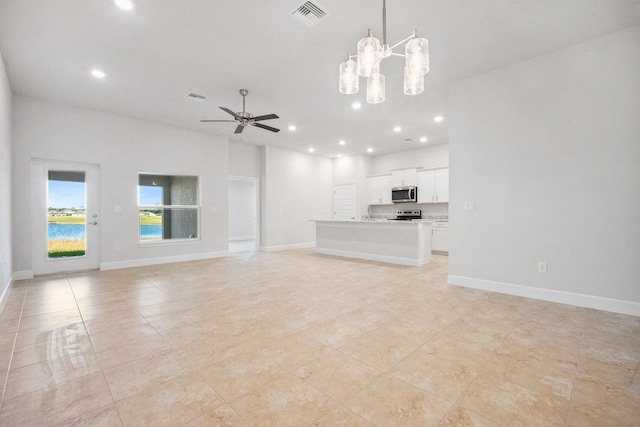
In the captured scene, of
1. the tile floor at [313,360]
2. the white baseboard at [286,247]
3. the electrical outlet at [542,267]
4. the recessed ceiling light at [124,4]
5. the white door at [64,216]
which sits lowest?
the tile floor at [313,360]

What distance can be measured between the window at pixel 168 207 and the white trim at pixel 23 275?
175 cm

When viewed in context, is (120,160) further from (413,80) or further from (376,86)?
(413,80)

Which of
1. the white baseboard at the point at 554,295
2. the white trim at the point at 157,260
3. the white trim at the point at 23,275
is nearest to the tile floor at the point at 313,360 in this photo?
the white baseboard at the point at 554,295

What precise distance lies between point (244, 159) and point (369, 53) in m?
6.55

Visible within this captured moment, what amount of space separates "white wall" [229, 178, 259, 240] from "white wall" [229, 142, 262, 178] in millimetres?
2940

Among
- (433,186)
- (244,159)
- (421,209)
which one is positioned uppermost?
(244,159)

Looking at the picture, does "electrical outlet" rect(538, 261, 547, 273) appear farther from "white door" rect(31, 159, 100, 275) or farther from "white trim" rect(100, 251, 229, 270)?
"white door" rect(31, 159, 100, 275)

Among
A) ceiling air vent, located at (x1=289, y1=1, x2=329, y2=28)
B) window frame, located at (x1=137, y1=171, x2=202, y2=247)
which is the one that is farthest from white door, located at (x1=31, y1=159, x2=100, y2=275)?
ceiling air vent, located at (x1=289, y1=1, x2=329, y2=28)

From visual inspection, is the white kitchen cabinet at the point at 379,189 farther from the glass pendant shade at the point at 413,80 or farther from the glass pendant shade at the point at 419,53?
the glass pendant shade at the point at 419,53

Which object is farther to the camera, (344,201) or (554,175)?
(344,201)

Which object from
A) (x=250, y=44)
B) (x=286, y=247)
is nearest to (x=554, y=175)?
(x=250, y=44)

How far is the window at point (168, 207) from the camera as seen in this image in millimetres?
6223

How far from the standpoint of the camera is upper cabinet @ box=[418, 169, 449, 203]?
25.9 ft

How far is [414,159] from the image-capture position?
8875 millimetres
